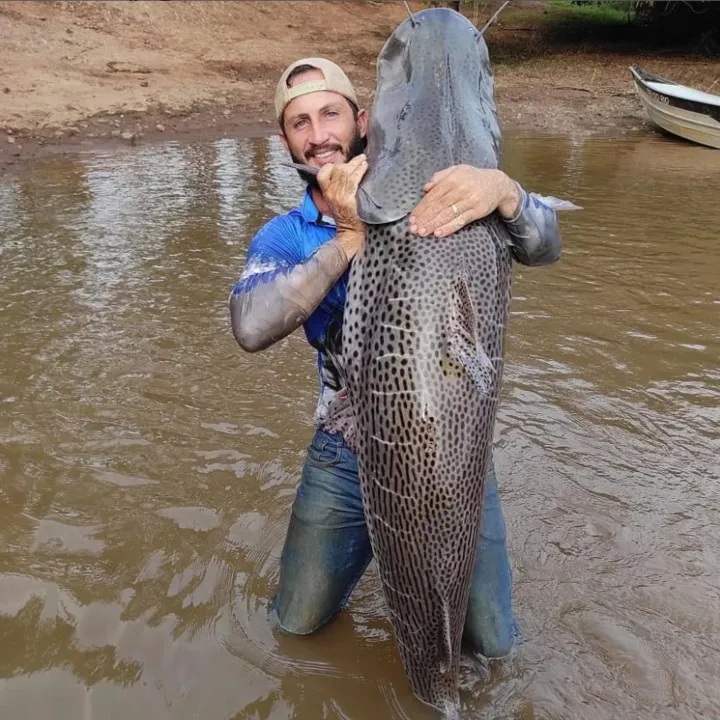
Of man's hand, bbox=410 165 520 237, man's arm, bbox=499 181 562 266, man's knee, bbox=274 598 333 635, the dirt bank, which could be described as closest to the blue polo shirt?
man's hand, bbox=410 165 520 237

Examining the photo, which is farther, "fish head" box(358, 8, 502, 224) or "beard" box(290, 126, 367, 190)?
"beard" box(290, 126, 367, 190)

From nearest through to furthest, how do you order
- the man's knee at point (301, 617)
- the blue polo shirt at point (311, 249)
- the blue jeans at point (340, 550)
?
the blue polo shirt at point (311, 249)
the blue jeans at point (340, 550)
the man's knee at point (301, 617)

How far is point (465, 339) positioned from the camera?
184cm

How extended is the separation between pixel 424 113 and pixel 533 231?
475 mm

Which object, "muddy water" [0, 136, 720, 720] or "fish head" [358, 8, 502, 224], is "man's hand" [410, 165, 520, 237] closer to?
"fish head" [358, 8, 502, 224]

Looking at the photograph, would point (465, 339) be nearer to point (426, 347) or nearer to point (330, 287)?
point (426, 347)

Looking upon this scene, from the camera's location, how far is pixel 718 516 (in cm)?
335

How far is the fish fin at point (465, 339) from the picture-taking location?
1.83 m

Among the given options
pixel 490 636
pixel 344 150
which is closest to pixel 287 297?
pixel 344 150

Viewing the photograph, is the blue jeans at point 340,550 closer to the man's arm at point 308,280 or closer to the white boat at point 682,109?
the man's arm at point 308,280

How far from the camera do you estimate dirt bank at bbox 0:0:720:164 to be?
11.6m

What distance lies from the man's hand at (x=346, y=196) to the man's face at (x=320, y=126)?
1.07ft

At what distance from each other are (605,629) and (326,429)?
1.38 metres

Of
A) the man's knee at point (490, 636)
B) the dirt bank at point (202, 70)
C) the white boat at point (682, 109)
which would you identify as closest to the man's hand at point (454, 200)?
the man's knee at point (490, 636)
